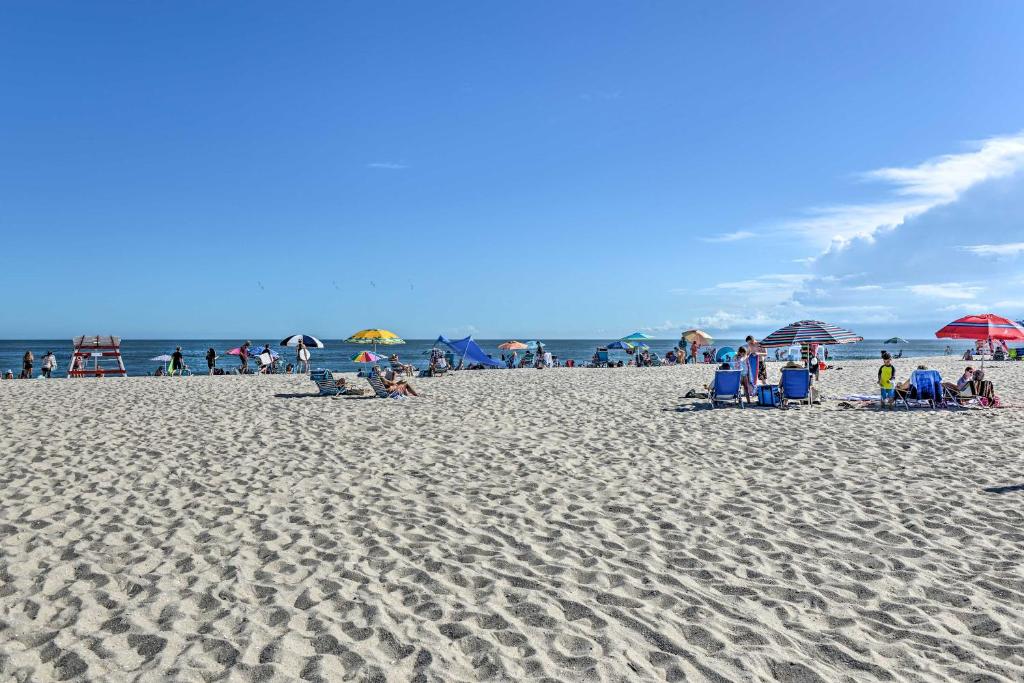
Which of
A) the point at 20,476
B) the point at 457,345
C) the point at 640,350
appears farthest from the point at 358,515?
the point at 640,350

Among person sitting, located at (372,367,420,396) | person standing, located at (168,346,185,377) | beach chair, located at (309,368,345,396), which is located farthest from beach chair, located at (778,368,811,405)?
person standing, located at (168,346,185,377)

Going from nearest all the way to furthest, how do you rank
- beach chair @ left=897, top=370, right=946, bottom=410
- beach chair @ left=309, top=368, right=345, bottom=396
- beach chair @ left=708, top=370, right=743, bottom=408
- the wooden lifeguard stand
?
1. beach chair @ left=897, top=370, right=946, bottom=410
2. beach chair @ left=708, top=370, right=743, bottom=408
3. beach chair @ left=309, top=368, right=345, bottom=396
4. the wooden lifeguard stand

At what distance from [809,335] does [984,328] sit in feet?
13.7

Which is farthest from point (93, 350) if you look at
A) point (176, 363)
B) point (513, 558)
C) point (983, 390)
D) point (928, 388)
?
point (983, 390)

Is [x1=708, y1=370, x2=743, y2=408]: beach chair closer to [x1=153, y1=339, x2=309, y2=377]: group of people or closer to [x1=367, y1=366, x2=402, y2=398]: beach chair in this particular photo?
[x1=367, y1=366, x2=402, y2=398]: beach chair

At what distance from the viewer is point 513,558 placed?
181 inches

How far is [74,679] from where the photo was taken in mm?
3027

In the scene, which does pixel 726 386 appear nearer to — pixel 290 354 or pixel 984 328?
pixel 984 328

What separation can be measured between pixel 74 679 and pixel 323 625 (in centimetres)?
114

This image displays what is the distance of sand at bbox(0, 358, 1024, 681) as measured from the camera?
10.7 feet

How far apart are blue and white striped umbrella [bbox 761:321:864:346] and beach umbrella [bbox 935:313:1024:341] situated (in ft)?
7.19

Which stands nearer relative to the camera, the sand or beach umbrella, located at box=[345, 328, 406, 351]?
the sand

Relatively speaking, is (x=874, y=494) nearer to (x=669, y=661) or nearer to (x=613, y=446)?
(x=613, y=446)

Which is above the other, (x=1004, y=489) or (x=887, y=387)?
(x=887, y=387)
